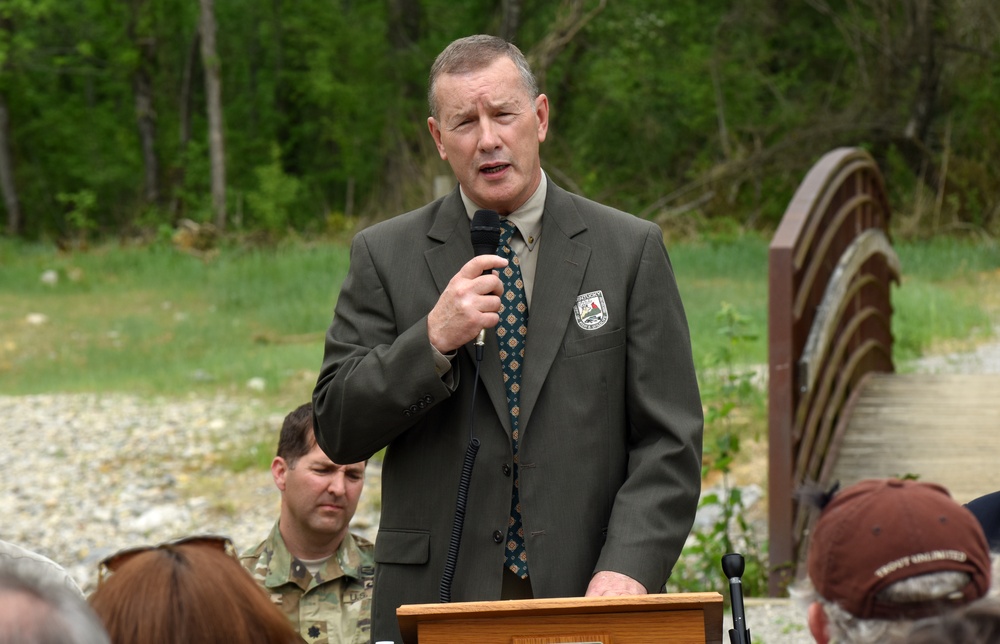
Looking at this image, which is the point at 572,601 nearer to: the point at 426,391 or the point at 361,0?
the point at 426,391

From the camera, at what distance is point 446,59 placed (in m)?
3.15

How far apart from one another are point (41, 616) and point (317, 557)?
8.15 feet

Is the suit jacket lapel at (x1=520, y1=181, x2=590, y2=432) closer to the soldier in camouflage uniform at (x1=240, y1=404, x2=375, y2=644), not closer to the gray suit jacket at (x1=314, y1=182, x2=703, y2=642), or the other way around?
the gray suit jacket at (x1=314, y1=182, x2=703, y2=642)

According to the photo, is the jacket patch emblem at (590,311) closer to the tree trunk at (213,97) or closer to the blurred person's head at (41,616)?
the blurred person's head at (41,616)

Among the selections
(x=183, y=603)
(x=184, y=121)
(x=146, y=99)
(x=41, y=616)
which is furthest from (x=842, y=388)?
(x=184, y=121)

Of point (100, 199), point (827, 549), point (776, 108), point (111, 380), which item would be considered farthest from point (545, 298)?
point (100, 199)

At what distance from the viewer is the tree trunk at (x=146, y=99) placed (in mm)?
32719

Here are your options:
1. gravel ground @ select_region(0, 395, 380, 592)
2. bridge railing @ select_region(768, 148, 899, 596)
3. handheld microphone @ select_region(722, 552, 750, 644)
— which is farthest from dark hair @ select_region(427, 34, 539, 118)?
gravel ground @ select_region(0, 395, 380, 592)

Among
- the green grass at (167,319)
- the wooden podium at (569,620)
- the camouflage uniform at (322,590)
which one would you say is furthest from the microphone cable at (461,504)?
the green grass at (167,319)

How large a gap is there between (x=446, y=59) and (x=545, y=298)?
1.89 ft

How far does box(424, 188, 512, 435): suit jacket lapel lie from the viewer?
3.06 metres

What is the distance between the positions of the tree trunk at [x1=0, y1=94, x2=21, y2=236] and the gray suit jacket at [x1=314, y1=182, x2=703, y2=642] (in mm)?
32213

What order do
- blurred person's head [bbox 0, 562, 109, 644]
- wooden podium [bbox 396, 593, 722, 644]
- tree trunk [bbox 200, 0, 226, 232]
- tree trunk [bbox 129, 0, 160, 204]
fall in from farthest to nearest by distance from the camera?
tree trunk [bbox 129, 0, 160, 204]
tree trunk [bbox 200, 0, 226, 232]
wooden podium [bbox 396, 593, 722, 644]
blurred person's head [bbox 0, 562, 109, 644]

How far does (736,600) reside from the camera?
2.53 metres
